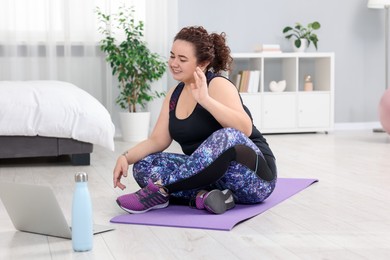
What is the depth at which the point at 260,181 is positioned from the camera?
2.94m

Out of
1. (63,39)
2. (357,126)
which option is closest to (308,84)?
(357,126)

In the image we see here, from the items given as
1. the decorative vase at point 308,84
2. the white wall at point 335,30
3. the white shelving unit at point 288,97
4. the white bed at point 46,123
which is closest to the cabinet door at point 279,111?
the white shelving unit at point 288,97

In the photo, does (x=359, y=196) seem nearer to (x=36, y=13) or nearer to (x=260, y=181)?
(x=260, y=181)

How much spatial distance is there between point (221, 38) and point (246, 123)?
0.38m

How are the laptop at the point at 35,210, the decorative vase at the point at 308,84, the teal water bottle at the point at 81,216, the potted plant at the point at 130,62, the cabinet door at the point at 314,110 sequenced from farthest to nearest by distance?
the decorative vase at the point at 308,84 → the cabinet door at the point at 314,110 → the potted plant at the point at 130,62 → the laptop at the point at 35,210 → the teal water bottle at the point at 81,216

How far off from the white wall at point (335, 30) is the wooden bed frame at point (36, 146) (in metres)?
2.43

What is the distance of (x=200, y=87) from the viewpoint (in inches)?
108

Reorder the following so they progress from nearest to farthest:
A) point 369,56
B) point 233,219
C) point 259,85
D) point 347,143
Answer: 1. point 233,219
2. point 347,143
3. point 259,85
4. point 369,56

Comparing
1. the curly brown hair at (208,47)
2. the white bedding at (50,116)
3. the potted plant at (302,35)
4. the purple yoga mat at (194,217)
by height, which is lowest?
the purple yoga mat at (194,217)

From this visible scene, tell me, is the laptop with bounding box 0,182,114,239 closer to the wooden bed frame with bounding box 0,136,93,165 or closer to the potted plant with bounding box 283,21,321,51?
the wooden bed frame with bounding box 0,136,93,165

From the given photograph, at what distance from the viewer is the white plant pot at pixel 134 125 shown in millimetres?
5965

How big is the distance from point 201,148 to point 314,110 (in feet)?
12.5

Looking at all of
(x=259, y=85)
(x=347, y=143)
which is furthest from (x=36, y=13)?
(x=347, y=143)

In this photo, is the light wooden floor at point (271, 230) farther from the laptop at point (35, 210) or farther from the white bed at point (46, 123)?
the white bed at point (46, 123)
